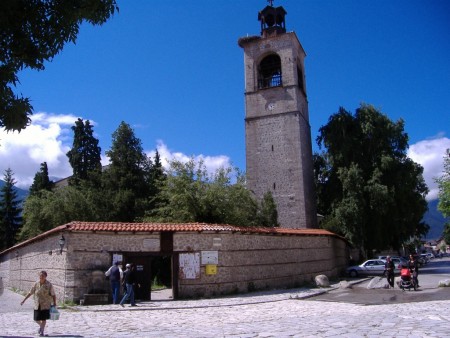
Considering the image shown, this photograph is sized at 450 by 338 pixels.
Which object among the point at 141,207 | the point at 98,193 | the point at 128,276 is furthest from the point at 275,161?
the point at 128,276

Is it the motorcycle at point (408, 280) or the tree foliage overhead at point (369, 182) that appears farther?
the tree foliage overhead at point (369, 182)

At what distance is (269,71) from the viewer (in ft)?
127

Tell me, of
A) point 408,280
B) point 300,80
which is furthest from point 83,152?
point 408,280

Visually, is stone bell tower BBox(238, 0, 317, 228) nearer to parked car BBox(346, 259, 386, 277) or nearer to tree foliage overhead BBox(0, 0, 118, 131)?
parked car BBox(346, 259, 386, 277)

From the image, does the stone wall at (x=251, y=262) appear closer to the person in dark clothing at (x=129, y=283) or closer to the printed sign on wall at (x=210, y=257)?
the printed sign on wall at (x=210, y=257)

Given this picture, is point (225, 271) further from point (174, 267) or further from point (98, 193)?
point (98, 193)

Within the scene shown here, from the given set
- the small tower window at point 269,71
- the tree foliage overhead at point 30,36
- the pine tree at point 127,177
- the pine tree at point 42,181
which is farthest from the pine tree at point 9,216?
the tree foliage overhead at point 30,36

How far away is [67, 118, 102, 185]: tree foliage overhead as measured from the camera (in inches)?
1634

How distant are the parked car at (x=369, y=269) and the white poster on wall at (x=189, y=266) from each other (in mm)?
17019

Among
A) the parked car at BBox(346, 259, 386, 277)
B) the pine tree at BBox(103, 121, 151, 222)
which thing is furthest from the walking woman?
the parked car at BBox(346, 259, 386, 277)

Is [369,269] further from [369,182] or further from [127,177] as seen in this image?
[127,177]

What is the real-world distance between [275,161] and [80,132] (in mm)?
20286

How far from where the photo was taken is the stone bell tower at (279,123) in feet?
113

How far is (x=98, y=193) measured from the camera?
34.1 metres
